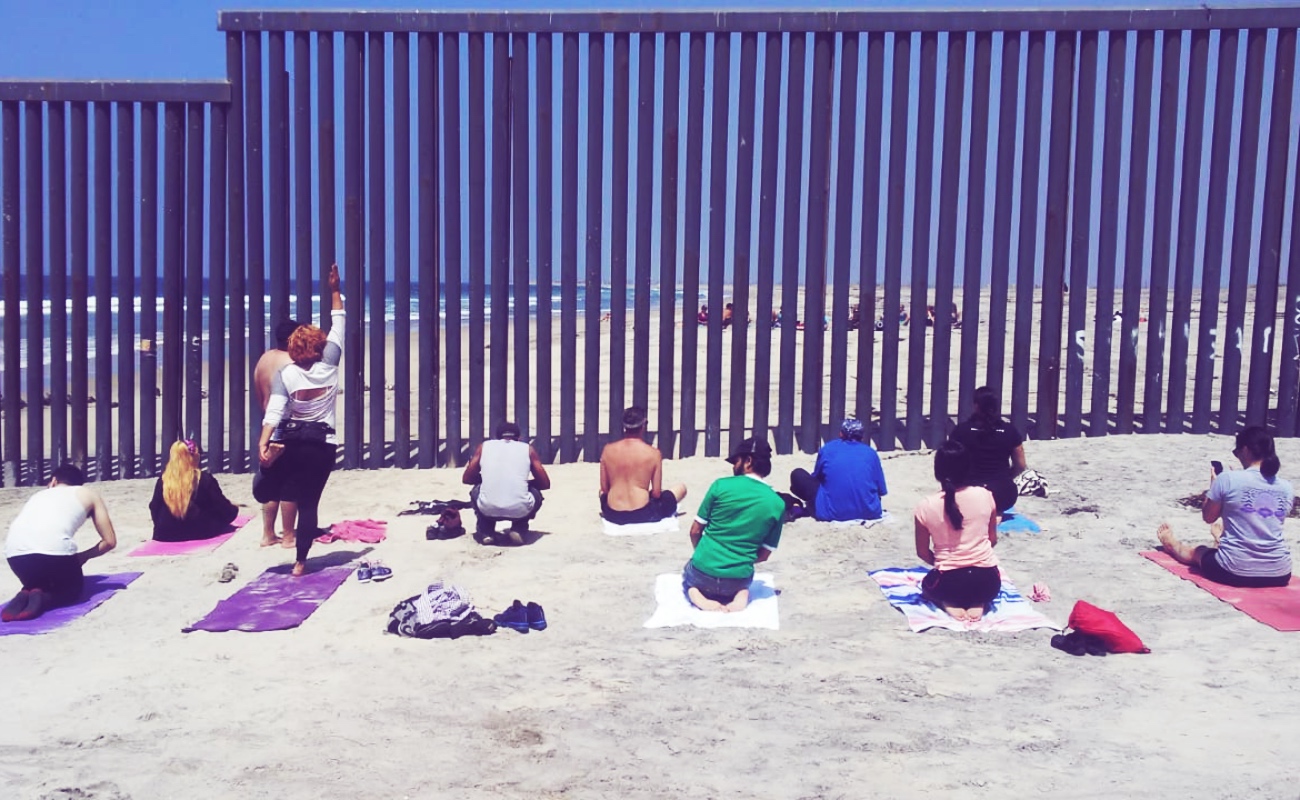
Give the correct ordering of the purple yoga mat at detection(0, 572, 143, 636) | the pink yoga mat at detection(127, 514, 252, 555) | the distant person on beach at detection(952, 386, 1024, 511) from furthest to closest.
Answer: the pink yoga mat at detection(127, 514, 252, 555)
the distant person on beach at detection(952, 386, 1024, 511)
the purple yoga mat at detection(0, 572, 143, 636)

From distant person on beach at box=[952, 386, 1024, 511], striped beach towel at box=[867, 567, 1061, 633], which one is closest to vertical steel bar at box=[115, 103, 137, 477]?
striped beach towel at box=[867, 567, 1061, 633]

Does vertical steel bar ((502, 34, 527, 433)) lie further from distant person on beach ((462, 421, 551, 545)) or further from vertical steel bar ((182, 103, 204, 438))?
vertical steel bar ((182, 103, 204, 438))

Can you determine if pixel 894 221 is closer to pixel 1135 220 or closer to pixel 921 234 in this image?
pixel 921 234

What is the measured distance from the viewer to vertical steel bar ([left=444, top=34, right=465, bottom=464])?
9211 mm

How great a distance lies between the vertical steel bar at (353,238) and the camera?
922cm

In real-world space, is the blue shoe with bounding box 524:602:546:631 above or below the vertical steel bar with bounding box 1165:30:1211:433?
below

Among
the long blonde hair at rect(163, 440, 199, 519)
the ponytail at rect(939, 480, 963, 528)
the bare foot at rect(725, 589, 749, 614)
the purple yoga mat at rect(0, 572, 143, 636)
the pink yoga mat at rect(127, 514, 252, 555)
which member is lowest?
the purple yoga mat at rect(0, 572, 143, 636)

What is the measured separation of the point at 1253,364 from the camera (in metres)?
9.70

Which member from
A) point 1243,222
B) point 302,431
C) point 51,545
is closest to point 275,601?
point 302,431

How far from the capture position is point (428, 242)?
943cm

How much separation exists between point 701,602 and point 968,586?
1384 mm

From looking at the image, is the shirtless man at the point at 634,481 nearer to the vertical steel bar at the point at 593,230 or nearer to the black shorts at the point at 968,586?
the vertical steel bar at the point at 593,230

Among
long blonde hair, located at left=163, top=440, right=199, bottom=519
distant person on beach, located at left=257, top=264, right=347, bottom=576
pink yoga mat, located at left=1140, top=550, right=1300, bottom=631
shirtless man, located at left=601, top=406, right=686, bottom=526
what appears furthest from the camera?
shirtless man, located at left=601, top=406, right=686, bottom=526

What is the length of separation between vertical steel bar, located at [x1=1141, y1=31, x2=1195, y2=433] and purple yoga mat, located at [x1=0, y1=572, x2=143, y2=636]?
25.8 feet
